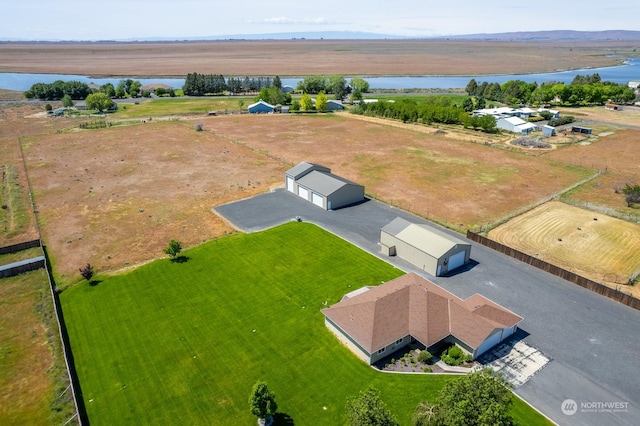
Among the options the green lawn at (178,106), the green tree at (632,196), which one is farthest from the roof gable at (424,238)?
the green lawn at (178,106)

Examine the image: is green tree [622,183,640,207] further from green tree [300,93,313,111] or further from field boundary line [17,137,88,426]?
green tree [300,93,313,111]

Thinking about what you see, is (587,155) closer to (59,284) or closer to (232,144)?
(232,144)

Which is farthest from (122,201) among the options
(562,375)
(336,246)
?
(562,375)

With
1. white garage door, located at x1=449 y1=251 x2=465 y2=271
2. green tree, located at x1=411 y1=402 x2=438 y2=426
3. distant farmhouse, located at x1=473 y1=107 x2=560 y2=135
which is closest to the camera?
green tree, located at x1=411 y1=402 x2=438 y2=426

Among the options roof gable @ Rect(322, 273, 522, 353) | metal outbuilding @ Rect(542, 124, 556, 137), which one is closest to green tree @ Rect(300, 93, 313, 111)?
metal outbuilding @ Rect(542, 124, 556, 137)

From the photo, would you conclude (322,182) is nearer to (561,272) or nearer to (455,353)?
(561,272)
